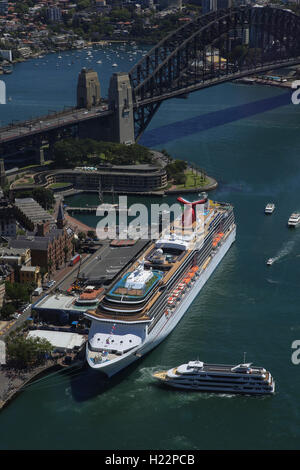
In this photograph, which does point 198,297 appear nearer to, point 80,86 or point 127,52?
point 80,86

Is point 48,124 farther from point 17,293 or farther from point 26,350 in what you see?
point 26,350

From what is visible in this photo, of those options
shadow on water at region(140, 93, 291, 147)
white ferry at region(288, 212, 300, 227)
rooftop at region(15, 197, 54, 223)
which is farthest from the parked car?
shadow on water at region(140, 93, 291, 147)

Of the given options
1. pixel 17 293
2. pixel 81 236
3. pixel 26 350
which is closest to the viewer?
pixel 26 350

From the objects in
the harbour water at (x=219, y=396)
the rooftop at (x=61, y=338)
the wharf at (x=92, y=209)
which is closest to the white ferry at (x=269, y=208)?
the harbour water at (x=219, y=396)

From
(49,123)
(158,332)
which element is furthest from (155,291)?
(49,123)

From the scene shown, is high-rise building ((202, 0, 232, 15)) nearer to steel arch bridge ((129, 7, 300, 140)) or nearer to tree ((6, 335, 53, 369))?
steel arch bridge ((129, 7, 300, 140))

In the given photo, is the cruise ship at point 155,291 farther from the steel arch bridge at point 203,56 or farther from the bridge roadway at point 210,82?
the steel arch bridge at point 203,56

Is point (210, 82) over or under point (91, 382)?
over
